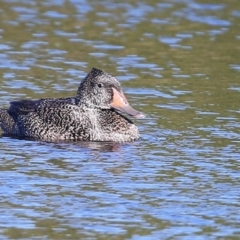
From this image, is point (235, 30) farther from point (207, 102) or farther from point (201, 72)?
point (207, 102)

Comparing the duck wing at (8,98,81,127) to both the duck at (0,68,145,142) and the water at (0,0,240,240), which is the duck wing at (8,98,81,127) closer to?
the duck at (0,68,145,142)

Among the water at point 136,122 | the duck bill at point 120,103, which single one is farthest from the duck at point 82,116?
the water at point 136,122

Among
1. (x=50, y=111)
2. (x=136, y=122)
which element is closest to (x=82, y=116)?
(x=50, y=111)

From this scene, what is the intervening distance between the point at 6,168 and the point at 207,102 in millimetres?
5343

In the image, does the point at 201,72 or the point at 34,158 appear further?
the point at 201,72

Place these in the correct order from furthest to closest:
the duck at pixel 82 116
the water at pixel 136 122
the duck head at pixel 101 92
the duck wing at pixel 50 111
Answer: the duck head at pixel 101 92 < the duck wing at pixel 50 111 < the duck at pixel 82 116 < the water at pixel 136 122

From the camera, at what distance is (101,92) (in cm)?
1634

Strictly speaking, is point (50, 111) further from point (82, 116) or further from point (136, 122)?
point (136, 122)

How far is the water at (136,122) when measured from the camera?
11.5m

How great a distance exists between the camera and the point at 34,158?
1428 centimetres

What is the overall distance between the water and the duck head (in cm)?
62

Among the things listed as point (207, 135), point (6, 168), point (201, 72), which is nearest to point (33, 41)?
point (201, 72)

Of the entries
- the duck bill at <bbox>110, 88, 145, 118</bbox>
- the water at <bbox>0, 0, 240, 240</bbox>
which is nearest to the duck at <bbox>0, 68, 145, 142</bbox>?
the duck bill at <bbox>110, 88, 145, 118</bbox>

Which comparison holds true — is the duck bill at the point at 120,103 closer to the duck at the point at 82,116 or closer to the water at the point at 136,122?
the duck at the point at 82,116
